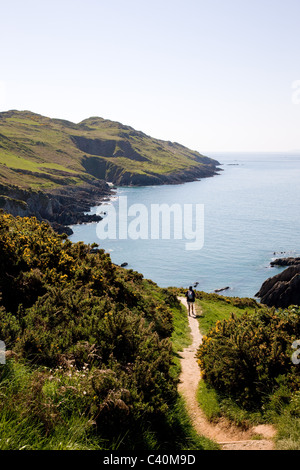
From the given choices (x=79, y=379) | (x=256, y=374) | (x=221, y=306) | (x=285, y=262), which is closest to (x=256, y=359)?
(x=256, y=374)

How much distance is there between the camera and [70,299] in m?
12.0

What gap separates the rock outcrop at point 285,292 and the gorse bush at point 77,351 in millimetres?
45782

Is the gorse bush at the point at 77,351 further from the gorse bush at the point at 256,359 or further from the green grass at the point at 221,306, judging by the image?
the green grass at the point at 221,306

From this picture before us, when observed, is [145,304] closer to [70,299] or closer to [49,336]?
[70,299]

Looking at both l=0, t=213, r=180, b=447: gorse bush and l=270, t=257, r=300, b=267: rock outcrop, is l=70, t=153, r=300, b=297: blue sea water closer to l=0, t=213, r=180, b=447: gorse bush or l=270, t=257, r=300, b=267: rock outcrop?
l=270, t=257, r=300, b=267: rock outcrop

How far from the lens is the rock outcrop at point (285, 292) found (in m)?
54.3

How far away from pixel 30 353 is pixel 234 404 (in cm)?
647

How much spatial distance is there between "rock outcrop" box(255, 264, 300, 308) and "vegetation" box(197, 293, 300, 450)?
45.1 metres

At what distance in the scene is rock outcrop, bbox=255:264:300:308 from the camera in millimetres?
54281

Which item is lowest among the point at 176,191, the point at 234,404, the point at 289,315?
the point at 234,404

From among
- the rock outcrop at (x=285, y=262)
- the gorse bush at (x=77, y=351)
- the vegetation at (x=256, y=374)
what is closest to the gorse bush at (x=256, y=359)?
the vegetation at (x=256, y=374)

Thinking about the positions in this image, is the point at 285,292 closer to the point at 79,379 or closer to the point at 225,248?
the point at 225,248

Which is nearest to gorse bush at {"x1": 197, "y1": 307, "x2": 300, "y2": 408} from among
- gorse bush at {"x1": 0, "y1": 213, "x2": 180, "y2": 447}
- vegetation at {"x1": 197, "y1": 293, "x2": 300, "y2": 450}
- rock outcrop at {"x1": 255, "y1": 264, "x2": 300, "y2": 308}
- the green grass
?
vegetation at {"x1": 197, "y1": 293, "x2": 300, "y2": 450}
